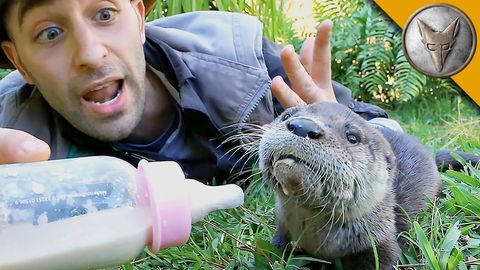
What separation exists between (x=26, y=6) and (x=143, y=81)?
41 cm

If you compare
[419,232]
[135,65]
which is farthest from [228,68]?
[419,232]

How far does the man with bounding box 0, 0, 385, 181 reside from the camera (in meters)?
1.90

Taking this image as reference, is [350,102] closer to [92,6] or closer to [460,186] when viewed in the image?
[460,186]

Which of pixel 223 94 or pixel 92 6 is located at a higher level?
pixel 92 6

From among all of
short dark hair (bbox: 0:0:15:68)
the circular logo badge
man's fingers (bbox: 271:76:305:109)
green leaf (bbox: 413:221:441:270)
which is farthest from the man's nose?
the circular logo badge

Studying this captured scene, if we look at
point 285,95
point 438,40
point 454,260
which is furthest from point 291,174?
point 438,40

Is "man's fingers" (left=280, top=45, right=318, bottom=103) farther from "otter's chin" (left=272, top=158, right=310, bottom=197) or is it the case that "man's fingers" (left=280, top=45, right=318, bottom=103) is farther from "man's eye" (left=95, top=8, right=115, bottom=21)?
"otter's chin" (left=272, top=158, right=310, bottom=197)

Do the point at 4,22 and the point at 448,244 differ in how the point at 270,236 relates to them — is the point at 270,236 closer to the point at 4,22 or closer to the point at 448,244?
the point at 448,244

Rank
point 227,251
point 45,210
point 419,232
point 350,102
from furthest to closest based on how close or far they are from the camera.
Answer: point 350,102 < point 227,251 < point 419,232 < point 45,210

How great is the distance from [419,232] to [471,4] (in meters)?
1.48

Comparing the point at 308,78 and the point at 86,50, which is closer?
the point at 86,50

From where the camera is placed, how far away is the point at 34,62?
77.2 inches

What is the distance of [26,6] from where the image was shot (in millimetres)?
1887

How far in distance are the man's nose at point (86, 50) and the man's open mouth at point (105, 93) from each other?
3.8 inches
